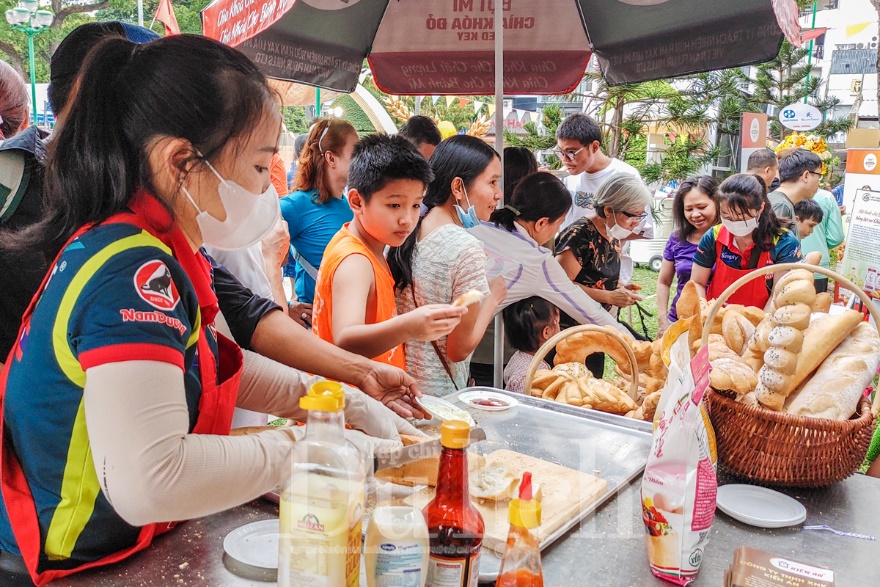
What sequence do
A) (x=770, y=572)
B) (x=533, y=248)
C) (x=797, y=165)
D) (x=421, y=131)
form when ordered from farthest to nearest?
(x=797, y=165) → (x=421, y=131) → (x=533, y=248) → (x=770, y=572)

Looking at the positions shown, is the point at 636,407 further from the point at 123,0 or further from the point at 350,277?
the point at 123,0

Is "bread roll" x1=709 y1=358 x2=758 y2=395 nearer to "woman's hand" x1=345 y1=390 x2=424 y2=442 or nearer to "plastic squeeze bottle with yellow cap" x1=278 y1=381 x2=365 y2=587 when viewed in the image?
"woman's hand" x1=345 y1=390 x2=424 y2=442

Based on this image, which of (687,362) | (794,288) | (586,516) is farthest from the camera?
(794,288)

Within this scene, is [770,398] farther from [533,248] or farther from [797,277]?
[533,248]

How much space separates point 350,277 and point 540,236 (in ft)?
4.54

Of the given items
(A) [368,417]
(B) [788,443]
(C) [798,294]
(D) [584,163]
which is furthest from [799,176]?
(A) [368,417]

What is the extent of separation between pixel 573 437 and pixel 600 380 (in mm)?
469

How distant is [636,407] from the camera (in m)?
1.96

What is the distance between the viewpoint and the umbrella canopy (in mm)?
3119

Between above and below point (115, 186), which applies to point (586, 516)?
below

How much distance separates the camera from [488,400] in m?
1.89

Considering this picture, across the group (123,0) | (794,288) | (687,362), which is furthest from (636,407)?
(123,0)

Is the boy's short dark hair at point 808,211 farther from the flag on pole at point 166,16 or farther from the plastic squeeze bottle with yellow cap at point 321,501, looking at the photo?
the flag on pole at point 166,16

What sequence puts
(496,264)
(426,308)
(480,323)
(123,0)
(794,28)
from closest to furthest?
(426,308) → (480,323) → (794,28) → (496,264) → (123,0)
